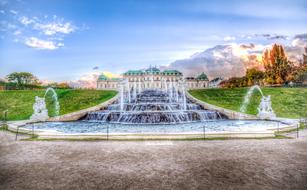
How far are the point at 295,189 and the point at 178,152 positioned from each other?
479cm

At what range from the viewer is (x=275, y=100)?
126ft

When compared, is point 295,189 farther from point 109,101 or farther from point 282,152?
point 109,101

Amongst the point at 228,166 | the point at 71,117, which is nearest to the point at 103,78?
the point at 71,117

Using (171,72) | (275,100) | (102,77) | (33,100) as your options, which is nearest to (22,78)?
(102,77)

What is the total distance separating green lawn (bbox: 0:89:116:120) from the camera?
33219 millimetres

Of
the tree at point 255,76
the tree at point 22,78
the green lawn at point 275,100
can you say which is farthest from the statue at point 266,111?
the tree at point 22,78

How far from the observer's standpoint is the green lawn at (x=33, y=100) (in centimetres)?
3322

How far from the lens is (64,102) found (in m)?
39.2

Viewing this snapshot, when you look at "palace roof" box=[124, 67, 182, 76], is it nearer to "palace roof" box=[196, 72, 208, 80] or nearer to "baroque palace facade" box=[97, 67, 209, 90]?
"baroque palace facade" box=[97, 67, 209, 90]

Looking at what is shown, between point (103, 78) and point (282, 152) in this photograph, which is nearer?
point (282, 152)

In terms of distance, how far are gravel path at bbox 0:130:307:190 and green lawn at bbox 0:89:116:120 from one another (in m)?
22.8

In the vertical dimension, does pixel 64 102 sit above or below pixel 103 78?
below

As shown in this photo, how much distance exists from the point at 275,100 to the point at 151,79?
68.9 m

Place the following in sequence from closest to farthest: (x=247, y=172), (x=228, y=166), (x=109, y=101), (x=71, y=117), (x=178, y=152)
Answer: (x=247, y=172), (x=228, y=166), (x=178, y=152), (x=71, y=117), (x=109, y=101)
